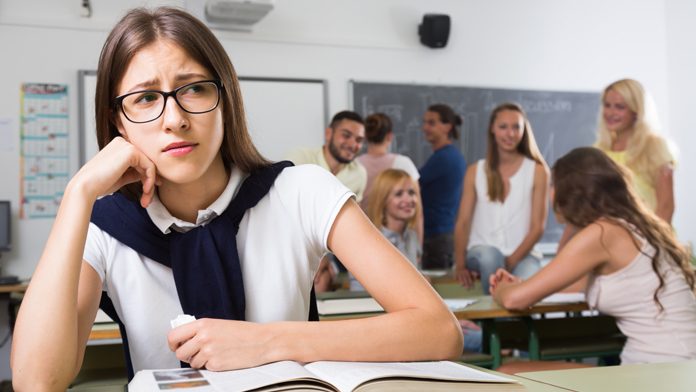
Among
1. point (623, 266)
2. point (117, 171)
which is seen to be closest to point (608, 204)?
point (623, 266)

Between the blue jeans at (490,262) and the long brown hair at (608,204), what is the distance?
165 cm

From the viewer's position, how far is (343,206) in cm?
137

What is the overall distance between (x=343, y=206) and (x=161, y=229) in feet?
1.05

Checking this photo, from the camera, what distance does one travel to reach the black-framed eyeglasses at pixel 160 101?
4.21 feet

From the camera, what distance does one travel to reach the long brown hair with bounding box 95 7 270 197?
1312 millimetres

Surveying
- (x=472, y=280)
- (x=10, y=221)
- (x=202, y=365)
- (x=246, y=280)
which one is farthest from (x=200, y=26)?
(x=10, y=221)

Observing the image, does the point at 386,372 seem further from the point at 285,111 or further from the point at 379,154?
the point at 285,111

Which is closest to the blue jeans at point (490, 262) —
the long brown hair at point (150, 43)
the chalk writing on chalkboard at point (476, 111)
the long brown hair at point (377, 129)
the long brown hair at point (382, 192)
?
the long brown hair at point (382, 192)

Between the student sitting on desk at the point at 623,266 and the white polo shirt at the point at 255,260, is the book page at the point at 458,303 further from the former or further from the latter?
the white polo shirt at the point at 255,260

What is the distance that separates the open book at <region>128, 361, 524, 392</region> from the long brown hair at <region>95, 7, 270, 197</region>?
50cm

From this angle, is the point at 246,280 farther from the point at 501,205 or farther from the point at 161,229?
the point at 501,205

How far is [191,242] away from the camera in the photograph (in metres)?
1.35

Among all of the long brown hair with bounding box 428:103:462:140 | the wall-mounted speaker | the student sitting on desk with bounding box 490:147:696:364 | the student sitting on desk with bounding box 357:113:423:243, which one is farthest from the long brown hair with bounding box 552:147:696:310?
the wall-mounted speaker

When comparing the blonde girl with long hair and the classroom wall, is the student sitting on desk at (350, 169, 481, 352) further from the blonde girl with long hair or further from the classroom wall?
the classroom wall
